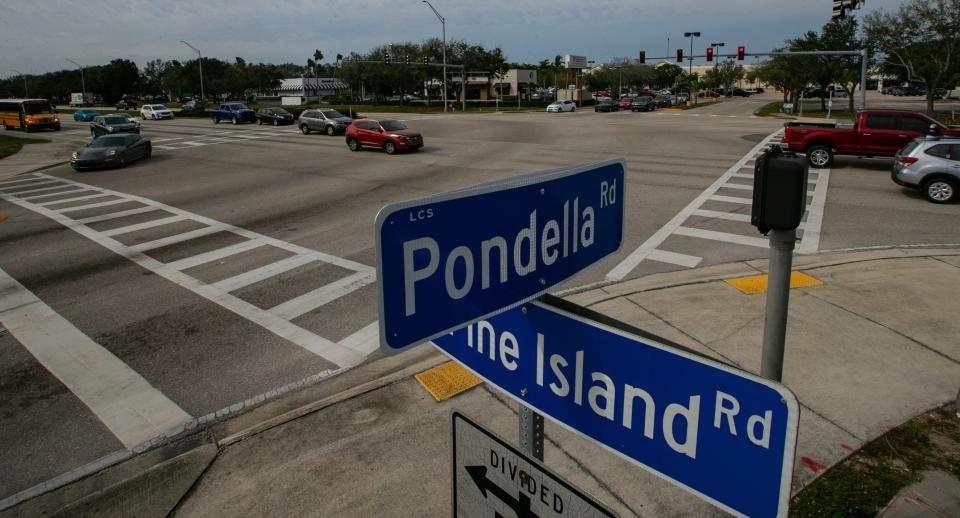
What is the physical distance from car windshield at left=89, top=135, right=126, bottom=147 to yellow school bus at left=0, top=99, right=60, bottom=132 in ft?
86.8

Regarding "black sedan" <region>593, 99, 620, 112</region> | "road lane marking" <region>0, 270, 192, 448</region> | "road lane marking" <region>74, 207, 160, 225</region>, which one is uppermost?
"black sedan" <region>593, 99, 620, 112</region>

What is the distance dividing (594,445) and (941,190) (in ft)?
45.4

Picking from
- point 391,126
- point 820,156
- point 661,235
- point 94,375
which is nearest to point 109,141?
point 391,126

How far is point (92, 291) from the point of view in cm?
982

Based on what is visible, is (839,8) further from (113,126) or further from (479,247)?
(113,126)

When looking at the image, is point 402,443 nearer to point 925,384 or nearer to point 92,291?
point 925,384

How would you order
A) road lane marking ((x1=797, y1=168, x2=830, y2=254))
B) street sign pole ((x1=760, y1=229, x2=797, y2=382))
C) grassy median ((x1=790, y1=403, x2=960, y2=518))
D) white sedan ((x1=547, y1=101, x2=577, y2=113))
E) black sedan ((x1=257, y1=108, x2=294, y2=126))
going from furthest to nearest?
white sedan ((x1=547, y1=101, x2=577, y2=113)), black sedan ((x1=257, y1=108, x2=294, y2=126)), road lane marking ((x1=797, y1=168, x2=830, y2=254)), grassy median ((x1=790, y1=403, x2=960, y2=518)), street sign pole ((x1=760, y1=229, x2=797, y2=382))

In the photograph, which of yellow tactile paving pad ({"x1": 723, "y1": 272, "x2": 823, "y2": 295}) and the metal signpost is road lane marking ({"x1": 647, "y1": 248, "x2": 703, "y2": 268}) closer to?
yellow tactile paving pad ({"x1": 723, "y1": 272, "x2": 823, "y2": 295})

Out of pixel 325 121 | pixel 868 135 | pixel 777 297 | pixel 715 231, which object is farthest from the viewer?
pixel 325 121

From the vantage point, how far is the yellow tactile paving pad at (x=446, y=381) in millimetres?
6219

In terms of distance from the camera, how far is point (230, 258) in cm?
1152

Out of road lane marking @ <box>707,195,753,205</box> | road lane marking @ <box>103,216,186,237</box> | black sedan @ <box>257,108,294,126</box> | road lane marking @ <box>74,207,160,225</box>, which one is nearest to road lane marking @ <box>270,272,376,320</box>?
road lane marking @ <box>103,216,186,237</box>

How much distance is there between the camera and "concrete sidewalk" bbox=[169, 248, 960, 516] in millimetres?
4660

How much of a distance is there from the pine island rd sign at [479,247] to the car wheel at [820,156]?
20917mm
